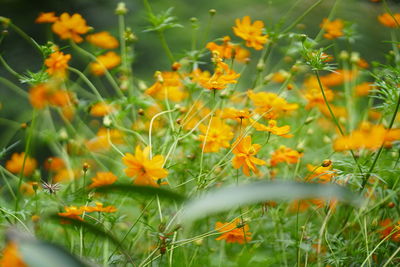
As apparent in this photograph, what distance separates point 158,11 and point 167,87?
27.6 inches

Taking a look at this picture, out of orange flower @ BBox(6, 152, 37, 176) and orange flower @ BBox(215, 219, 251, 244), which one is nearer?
orange flower @ BBox(215, 219, 251, 244)

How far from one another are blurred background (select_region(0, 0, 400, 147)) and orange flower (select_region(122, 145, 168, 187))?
33.3 inches

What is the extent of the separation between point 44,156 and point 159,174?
103cm

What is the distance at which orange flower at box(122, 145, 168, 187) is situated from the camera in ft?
2.00

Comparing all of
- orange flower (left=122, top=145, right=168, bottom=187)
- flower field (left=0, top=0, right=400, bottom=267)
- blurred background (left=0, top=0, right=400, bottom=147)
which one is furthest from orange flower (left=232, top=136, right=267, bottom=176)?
blurred background (left=0, top=0, right=400, bottom=147)

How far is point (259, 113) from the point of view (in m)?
0.83

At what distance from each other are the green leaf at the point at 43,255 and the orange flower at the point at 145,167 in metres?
0.28

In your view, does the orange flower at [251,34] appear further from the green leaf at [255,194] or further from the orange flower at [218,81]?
the green leaf at [255,194]

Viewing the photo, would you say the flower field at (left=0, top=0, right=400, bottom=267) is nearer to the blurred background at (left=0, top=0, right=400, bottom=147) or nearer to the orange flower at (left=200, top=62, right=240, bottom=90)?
the orange flower at (left=200, top=62, right=240, bottom=90)

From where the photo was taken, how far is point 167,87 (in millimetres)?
941

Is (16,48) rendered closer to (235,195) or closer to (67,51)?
(67,51)

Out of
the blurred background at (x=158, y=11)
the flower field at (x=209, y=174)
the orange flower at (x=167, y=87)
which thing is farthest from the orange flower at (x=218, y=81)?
the blurred background at (x=158, y=11)

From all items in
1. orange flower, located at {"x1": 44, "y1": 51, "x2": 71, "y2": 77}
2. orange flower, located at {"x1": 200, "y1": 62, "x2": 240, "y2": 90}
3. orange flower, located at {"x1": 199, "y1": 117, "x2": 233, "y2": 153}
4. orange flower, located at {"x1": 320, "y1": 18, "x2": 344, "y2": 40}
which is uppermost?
orange flower, located at {"x1": 44, "y1": 51, "x2": 71, "y2": 77}

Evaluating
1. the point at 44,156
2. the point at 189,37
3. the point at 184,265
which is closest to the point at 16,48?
the point at 44,156
